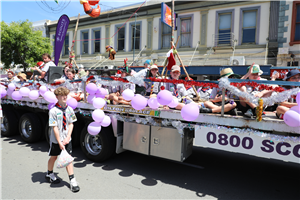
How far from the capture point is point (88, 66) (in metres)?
19.3

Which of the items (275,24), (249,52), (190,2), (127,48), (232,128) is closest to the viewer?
(232,128)

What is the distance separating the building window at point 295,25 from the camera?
11500mm

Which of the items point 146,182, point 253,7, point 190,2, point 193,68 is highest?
point 190,2

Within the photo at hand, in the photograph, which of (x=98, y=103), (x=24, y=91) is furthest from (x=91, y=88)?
(x=24, y=91)

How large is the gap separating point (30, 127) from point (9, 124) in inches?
41.8

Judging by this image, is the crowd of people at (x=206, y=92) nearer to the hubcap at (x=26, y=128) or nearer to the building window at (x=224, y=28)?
the hubcap at (x=26, y=128)

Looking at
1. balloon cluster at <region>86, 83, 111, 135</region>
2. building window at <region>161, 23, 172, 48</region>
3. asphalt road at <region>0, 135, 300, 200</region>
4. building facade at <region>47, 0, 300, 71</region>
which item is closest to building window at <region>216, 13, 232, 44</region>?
building facade at <region>47, 0, 300, 71</region>

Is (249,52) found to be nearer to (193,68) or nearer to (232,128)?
(193,68)

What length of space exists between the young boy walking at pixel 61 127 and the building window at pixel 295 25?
41.0ft

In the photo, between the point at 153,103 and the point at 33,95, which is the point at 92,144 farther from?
the point at 33,95

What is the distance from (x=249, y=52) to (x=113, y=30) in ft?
34.7

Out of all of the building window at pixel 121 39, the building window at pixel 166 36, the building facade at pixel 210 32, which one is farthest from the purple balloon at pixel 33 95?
the building window at pixel 121 39

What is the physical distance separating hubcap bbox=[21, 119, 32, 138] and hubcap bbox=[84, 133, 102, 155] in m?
2.41

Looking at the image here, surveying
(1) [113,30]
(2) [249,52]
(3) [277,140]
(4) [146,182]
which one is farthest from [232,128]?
(1) [113,30]
